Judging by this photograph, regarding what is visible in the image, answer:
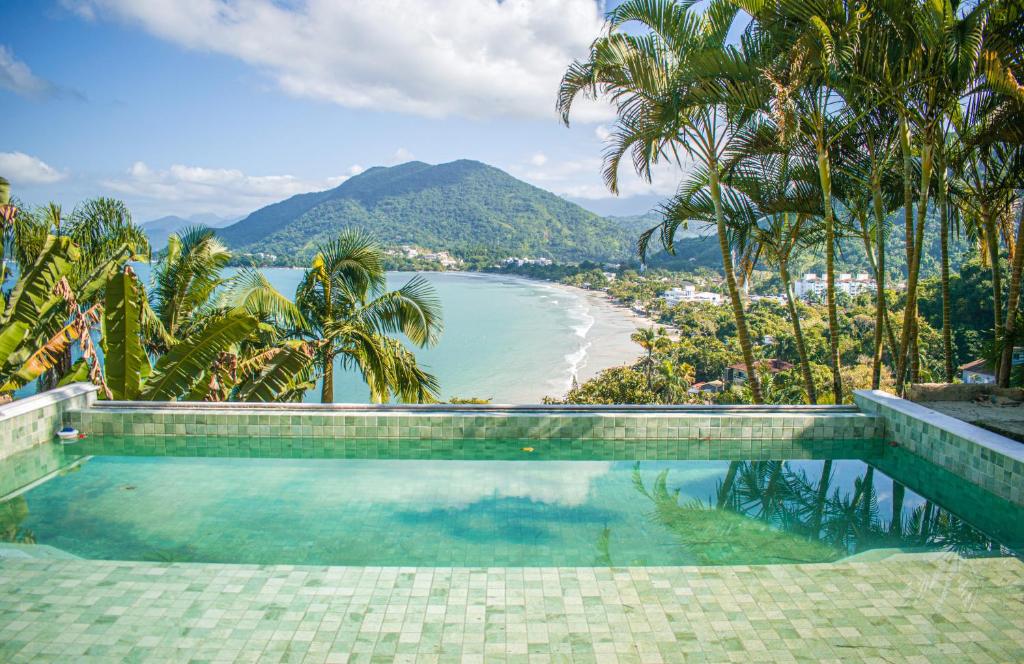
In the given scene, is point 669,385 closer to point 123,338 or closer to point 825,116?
point 825,116

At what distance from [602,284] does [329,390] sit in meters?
67.3

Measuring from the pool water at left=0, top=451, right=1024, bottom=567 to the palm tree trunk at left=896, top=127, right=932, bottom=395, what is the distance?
4.81ft

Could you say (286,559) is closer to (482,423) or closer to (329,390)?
(482,423)

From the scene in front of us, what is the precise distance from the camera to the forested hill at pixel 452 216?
85812 millimetres

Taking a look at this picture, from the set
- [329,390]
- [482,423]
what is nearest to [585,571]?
[482,423]

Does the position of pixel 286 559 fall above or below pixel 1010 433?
below

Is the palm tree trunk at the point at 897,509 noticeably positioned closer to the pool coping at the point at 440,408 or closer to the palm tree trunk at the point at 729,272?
the pool coping at the point at 440,408

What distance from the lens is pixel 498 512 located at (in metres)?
3.99

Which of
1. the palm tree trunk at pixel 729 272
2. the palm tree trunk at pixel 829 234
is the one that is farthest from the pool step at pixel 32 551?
the palm tree trunk at pixel 829 234

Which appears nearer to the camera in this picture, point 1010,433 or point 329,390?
point 1010,433

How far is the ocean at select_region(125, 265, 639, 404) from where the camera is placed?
118ft

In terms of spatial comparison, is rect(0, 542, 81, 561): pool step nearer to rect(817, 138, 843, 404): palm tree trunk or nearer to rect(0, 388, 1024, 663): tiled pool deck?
rect(0, 388, 1024, 663): tiled pool deck

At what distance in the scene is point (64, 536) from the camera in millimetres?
3596

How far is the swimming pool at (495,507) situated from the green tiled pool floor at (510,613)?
1.93ft
